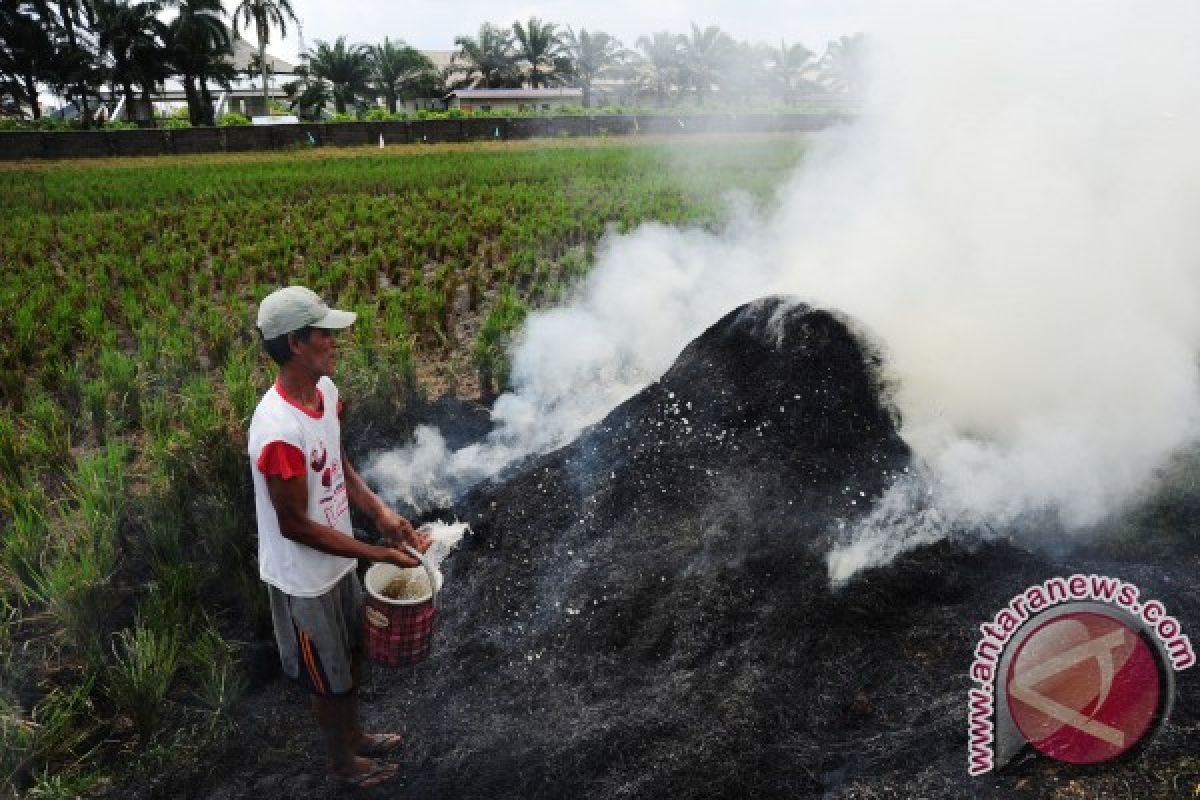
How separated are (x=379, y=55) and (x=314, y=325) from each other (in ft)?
129

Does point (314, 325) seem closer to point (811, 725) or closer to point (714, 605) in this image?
point (714, 605)

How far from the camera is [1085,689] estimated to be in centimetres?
250

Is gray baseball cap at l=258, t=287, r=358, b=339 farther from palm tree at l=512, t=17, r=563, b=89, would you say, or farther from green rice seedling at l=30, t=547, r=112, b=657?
palm tree at l=512, t=17, r=563, b=89

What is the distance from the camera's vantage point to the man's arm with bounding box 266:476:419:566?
83.8 inches

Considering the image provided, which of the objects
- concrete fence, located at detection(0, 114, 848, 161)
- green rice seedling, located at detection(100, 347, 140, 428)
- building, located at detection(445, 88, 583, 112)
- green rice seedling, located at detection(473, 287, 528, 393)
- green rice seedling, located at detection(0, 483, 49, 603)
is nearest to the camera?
green rice seedling, located at detection(0, 483, 49, 603)

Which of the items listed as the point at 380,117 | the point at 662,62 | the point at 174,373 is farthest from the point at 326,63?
the point at 174,373

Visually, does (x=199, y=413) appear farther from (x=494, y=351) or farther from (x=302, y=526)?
(x=302, y=526)

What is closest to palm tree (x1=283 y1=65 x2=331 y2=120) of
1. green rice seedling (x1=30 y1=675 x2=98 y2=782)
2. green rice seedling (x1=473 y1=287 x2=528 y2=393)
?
green rice seedling (x1=473 y1=287 x2=528 y2=393)

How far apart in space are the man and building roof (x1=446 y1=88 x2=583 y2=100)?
40.1 metres

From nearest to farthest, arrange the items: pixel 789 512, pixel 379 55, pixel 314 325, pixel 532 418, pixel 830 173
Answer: pixel 314 325
pixel 789 512
pixel 532 418
pixel 830 173
pixel 379 55

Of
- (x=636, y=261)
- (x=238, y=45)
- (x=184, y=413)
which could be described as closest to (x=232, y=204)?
(x=636, y=261)

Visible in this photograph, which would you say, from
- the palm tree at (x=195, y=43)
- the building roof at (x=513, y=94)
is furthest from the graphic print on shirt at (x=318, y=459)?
the building roof at (x=513, y=94)

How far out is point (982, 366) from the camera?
12.6 feet

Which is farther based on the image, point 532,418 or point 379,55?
point 379,55
